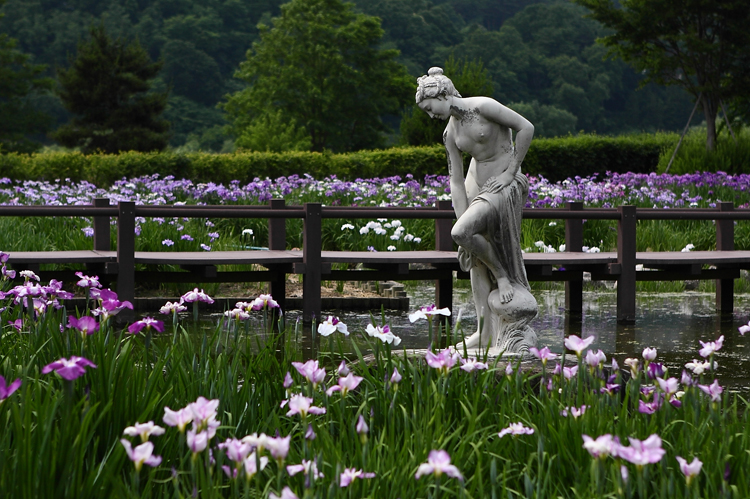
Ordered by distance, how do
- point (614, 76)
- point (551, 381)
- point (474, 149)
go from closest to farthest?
1. point (551, 381)
2. point (474, 149)
3. point (614, 76)

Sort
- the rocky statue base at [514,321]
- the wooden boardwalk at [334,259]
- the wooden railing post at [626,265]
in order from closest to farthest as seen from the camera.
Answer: the rocky statue base at [514,321] → the wooden boardwalk at [334,259] → the wooden railing post at [626,265]

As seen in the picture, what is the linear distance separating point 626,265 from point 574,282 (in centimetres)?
62

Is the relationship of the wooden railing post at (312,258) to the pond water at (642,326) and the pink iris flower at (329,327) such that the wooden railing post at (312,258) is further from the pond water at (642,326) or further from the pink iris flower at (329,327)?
the pink iris flower at (329,327)

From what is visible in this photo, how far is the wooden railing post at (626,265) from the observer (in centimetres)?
809

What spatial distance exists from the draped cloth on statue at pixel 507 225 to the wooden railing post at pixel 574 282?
336 cm


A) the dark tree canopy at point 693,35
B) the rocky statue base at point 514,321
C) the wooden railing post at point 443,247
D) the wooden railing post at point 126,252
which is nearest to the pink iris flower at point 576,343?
the rocky statue base at point 514,321

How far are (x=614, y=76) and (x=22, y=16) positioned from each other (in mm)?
35762

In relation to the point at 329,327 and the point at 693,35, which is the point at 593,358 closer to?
the point at 329,327

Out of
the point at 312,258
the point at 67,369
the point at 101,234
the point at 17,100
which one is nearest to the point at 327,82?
the point at 17,100

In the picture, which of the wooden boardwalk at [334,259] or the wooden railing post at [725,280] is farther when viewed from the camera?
the wooden railing post at [725,280]

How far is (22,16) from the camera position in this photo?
48.6 m

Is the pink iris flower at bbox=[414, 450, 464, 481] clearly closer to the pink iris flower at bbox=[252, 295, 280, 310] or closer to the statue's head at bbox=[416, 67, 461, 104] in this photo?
the pink iris flower at bbox=[252, 295, 280, 310]

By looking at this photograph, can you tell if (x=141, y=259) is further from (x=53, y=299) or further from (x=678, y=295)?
(x=678, y=295)

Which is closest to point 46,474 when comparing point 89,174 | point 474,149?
point 474,149
